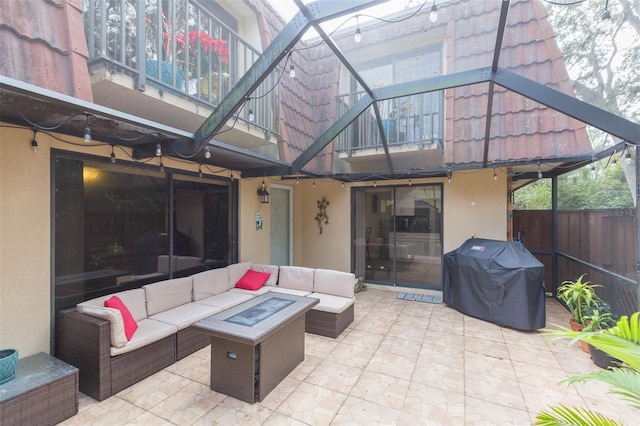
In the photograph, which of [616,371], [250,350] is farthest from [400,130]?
[616,371]

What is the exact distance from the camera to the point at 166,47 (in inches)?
131

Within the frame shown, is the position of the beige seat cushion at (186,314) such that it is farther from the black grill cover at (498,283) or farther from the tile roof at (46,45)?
the black grill cover at (498,283)

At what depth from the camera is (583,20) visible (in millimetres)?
6160

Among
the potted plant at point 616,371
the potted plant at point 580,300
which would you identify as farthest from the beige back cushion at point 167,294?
the potted plant at point 580,300

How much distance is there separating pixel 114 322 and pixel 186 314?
934 millimetres

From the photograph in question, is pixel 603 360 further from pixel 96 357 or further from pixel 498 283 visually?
pixel 96 357

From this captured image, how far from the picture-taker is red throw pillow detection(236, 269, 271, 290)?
4.70 meters

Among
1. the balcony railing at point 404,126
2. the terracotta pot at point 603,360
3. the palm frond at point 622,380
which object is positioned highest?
the balcony railing at point 404,126

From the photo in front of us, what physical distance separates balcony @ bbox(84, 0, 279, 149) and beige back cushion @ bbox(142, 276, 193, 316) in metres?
2.10

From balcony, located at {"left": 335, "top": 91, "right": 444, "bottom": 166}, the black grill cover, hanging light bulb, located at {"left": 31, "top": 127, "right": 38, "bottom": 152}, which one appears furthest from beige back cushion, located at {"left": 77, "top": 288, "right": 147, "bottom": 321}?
the black grill cover

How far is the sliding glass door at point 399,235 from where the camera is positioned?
6129mm

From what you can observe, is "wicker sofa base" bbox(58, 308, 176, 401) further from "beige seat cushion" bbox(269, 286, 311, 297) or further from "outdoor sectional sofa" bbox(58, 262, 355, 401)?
"beige seat cushion" bbox(269, 286, 311, 297)

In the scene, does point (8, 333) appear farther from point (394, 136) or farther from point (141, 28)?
point (394, 136)

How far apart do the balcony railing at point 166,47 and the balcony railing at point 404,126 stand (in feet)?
7.06
